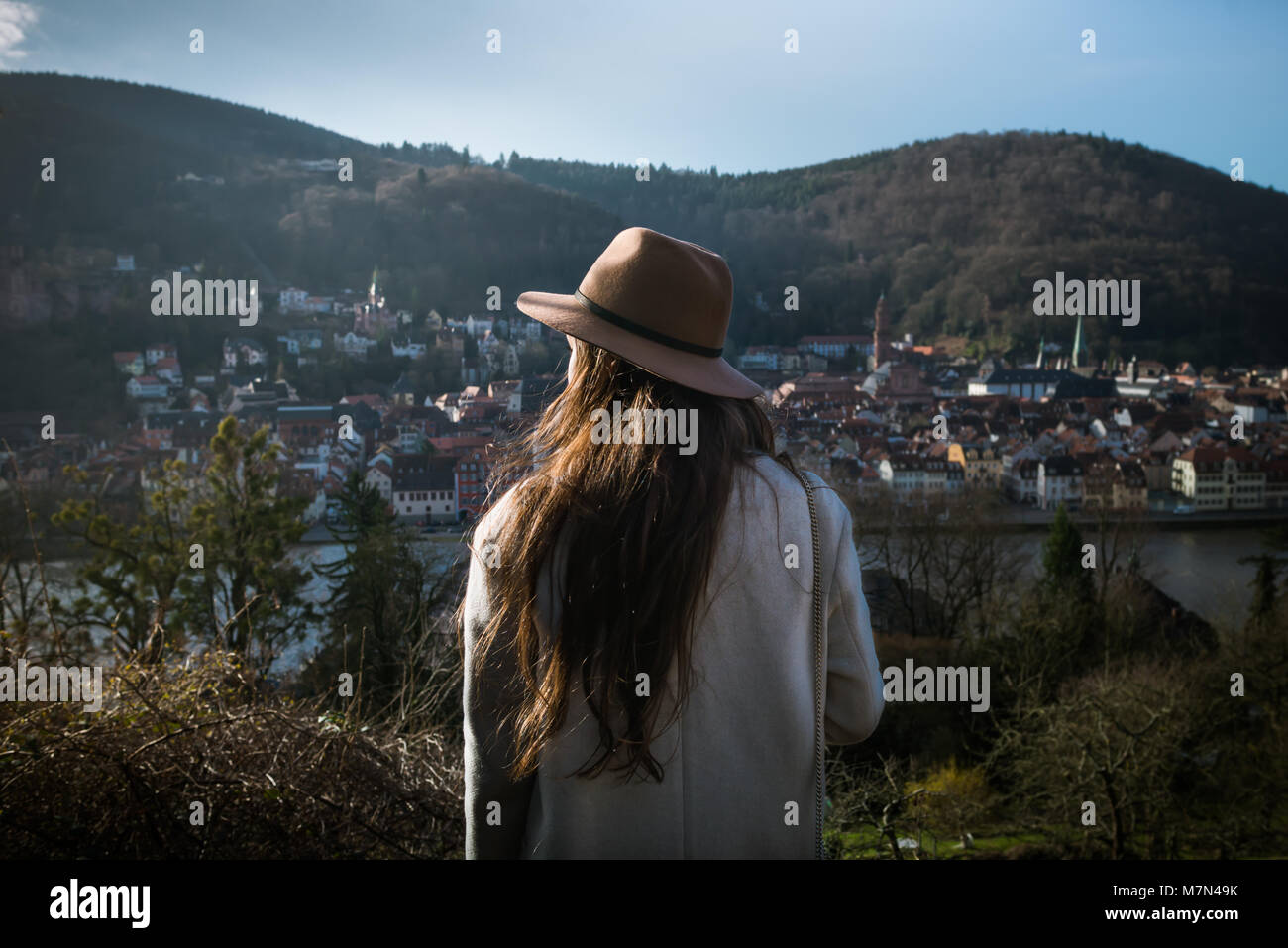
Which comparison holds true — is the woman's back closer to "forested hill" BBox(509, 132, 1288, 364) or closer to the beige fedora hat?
the beige fedora hat

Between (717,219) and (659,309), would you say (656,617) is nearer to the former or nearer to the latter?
(659,309)

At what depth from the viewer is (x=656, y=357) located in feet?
2.76

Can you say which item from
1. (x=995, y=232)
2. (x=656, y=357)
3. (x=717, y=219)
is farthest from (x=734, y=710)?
(x=995, y=232)

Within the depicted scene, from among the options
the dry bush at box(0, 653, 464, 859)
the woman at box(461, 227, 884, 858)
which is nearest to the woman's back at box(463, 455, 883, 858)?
the woman at box(461, 227, 884, 858)

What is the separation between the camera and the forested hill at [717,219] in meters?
18.1

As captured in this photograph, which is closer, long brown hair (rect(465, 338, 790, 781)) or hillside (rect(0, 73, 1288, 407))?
long brown hair (rect(465, 338, 790, 781))

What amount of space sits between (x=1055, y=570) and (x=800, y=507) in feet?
50.1

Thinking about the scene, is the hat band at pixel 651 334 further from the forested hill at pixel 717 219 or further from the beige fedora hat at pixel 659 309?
the forested hill at pixel 717 219

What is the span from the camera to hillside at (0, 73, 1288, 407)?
690 inches

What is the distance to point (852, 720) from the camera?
2.84 feet

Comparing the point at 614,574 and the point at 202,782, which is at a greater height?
the point at 614,574

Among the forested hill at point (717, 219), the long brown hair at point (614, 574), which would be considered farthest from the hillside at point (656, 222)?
the long brown hair at point (614, 574)

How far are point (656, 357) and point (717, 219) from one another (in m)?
21.6

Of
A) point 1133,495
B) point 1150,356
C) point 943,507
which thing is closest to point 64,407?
point 943,507
